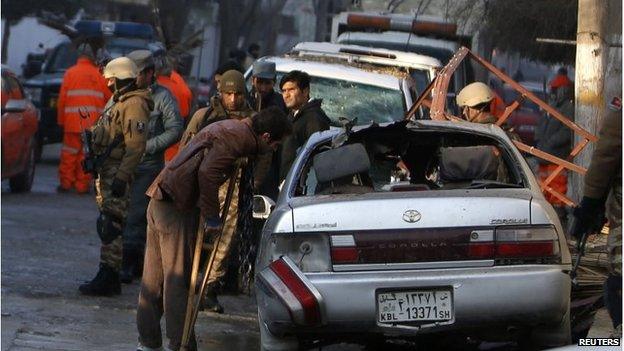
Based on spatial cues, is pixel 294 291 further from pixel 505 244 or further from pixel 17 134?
pixel 17 134

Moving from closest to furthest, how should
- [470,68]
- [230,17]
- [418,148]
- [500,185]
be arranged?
[500,185] < [418,148] < [470,68] < [230,17]

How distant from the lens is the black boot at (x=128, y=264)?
12.1 meters

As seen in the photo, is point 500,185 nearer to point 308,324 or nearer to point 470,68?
point 308,324

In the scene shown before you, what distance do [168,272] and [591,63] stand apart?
4706mm

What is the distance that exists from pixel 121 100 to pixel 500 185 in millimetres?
3495

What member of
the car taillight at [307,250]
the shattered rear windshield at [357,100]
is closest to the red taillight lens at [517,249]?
the car taillight at [307,250]

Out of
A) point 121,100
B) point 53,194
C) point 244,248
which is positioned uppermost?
point 121,100

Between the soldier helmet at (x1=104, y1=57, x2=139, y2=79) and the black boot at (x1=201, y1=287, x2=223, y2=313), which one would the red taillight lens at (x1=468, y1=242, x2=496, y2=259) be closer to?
the black boot at (x1=201, y1=287, x2=223, y2=313)

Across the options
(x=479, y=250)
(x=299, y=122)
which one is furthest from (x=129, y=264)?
(x=479, y=250)

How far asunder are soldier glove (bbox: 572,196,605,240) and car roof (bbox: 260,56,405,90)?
582cm

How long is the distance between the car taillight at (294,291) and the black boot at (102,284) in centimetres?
322

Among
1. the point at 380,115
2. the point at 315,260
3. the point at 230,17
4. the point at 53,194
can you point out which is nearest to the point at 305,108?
the point at 380,115

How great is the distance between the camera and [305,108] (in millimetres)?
11328

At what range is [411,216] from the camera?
26.7 feet
